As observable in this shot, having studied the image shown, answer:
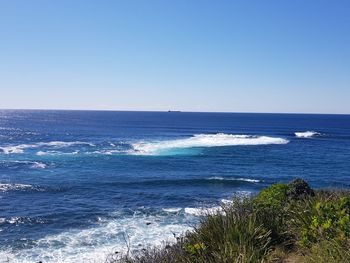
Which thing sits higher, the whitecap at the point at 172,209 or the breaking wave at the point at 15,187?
the whitecap at the point at 172,209

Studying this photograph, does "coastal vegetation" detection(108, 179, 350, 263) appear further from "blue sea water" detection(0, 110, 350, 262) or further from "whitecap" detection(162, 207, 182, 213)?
"whitecap" detection(162, 207, 182, 213)

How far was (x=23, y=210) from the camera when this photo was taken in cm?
2827

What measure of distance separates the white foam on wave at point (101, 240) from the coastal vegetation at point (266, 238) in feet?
28.0

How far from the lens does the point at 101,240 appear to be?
2177 centimetres

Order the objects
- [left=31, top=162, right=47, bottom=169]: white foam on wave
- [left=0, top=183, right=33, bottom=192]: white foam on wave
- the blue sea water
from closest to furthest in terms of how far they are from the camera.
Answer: the blue sea water < [left=0, top=183, right=33, bottom=192]: white foam on wave < [left=31, top=162, right=47, bottom=169]: white foam on wave

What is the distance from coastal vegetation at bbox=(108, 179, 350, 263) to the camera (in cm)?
750

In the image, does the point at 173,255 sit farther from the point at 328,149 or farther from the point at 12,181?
the point at 328,149

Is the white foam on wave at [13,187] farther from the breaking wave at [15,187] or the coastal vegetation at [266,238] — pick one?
the coastal vegetation at [266,238]

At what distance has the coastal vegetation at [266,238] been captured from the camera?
7500mm

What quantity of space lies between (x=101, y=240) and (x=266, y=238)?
48.9 feet

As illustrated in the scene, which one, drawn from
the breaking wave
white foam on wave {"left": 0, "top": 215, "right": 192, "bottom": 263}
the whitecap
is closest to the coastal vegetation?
white foam on wave {"left": 0, "top": 215, "right": 192, "bottom": 263}

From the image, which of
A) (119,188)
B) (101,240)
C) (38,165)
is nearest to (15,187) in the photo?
(119,188)

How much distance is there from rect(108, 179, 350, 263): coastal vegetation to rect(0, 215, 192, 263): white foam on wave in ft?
28.0

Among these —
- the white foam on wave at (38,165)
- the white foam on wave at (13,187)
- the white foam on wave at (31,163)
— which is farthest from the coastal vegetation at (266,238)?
the white foam on wave at (31,163)
